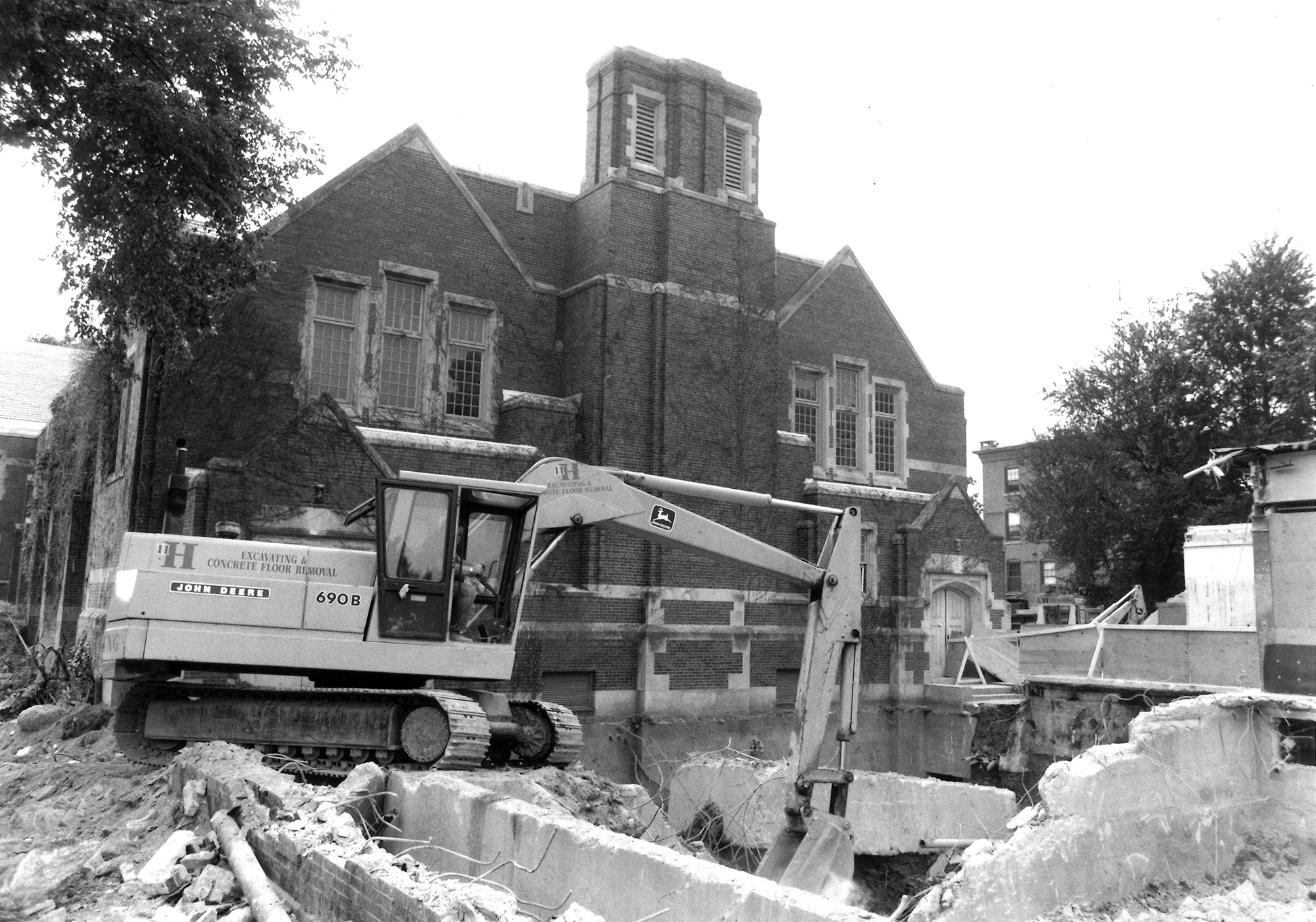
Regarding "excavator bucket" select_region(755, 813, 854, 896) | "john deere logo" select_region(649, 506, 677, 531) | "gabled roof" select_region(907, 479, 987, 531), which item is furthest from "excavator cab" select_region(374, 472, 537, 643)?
"gabled roof" select_region(907, 479, 987, 531)

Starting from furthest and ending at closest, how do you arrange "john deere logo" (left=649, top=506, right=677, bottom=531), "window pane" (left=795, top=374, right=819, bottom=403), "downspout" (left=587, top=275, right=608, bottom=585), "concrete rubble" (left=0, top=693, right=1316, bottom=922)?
1. "window pane" (left=795, top=374, right=819, bottom=403)
2. "downspout" (left=587, top=275, right=608, bottom=585)
3. "john deere logo" (left=649, top=506, right=677, bottom=531)
4. "concrete rubble" (left=0, top=693, right=1316, bottom=922)

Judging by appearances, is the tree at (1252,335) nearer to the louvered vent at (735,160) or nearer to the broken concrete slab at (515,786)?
the louvered vent at (735,160)

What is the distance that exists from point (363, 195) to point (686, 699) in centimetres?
1122

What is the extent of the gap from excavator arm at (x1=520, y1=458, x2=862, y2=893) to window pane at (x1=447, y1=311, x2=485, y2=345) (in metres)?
9.60

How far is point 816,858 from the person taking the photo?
33.6ft

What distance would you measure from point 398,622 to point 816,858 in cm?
475

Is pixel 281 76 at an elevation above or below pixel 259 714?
above

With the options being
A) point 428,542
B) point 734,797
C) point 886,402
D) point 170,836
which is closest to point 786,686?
point 734,797

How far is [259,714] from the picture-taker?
37.7ft

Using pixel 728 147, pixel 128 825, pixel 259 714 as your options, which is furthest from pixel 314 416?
pixel 728 147

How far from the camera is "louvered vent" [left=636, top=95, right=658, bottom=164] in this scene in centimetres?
2258

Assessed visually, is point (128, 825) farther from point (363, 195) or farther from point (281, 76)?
point (363, 195)

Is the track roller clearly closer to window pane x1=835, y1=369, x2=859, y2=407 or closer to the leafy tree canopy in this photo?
window pane x1=835, y1=369, x2=859, y2=407

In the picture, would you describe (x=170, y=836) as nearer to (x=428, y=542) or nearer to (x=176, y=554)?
(x=176, y=554)
